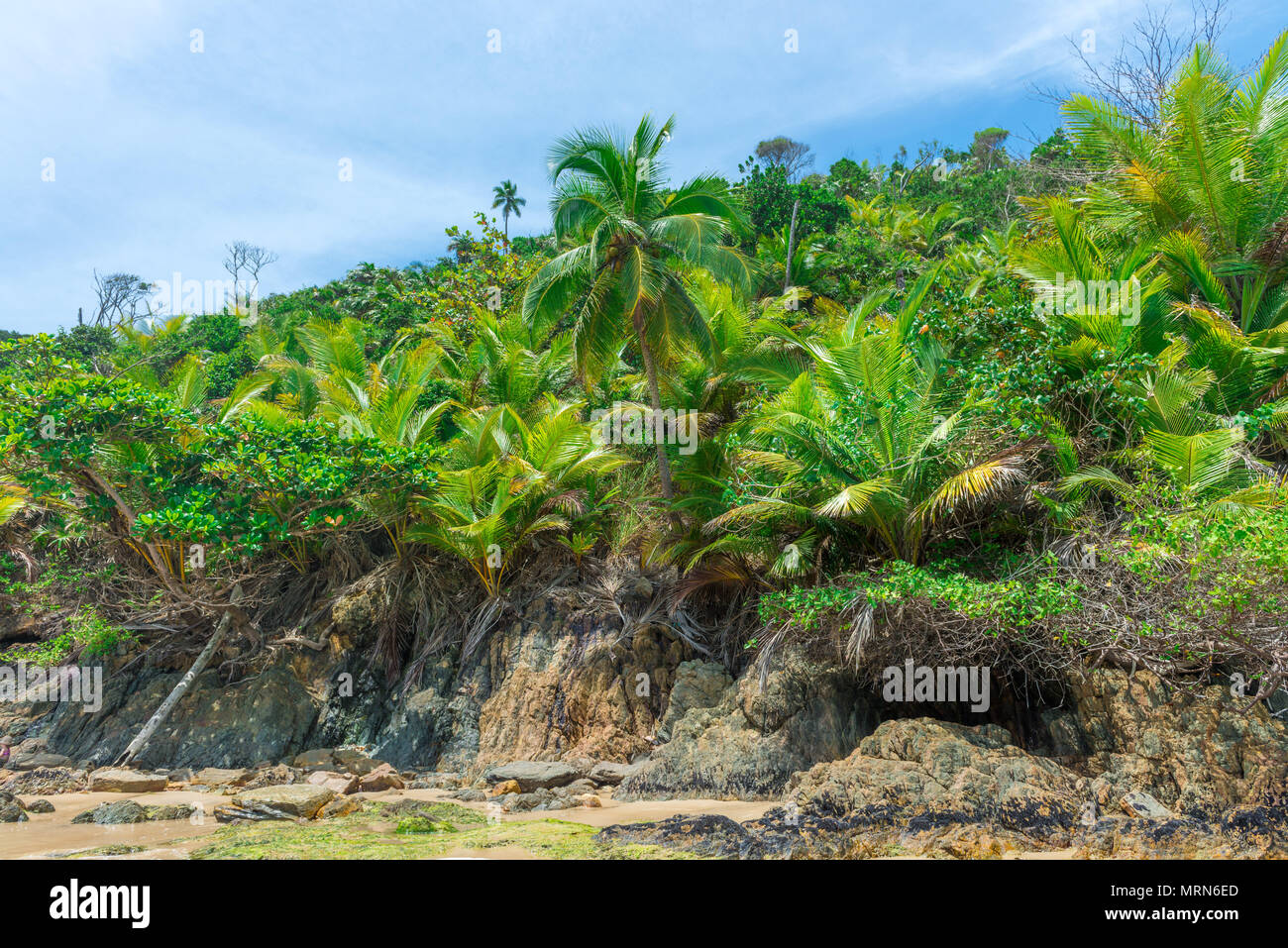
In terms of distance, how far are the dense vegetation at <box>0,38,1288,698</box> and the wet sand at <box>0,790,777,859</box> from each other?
2.45m

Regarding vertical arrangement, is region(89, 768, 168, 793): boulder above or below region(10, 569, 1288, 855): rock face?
below

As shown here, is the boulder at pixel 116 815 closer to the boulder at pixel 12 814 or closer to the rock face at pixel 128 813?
the rock face at pixel 128 813

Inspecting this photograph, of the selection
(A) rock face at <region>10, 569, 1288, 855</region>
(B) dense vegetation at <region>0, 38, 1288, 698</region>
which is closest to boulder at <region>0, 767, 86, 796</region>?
(A) rock face at <region>10, 569, 1288, 855</region>

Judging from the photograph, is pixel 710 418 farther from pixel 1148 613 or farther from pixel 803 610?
pixel 1148 613

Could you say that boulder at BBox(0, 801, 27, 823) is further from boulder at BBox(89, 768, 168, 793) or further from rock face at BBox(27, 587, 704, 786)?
rock face at BBox(27, 587, 704, 786)

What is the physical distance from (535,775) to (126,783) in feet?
19.4

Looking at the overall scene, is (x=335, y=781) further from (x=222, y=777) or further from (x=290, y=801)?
(x=290, y=801)

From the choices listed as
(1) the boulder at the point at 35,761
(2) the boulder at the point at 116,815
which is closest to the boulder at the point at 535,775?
(2) the boulder at the point at 116,815

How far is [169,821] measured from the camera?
30.4 ft

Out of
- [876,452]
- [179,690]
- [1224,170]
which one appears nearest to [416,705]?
[179,690]

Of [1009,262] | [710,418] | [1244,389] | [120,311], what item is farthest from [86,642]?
[120,311]

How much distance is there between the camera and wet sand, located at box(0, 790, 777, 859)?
7.58 metres

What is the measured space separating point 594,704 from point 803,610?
4738 mm

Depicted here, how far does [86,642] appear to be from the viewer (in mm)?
14312
